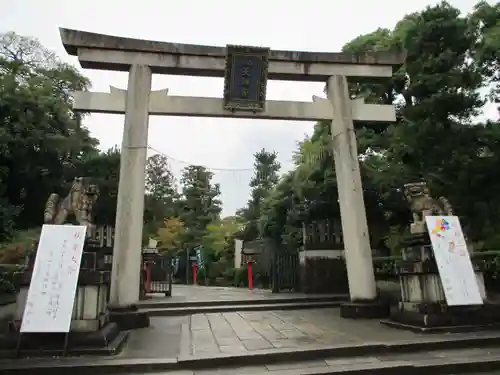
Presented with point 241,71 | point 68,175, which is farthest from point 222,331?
point 68,175

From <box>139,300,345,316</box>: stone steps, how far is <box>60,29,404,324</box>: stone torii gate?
71.5 inches

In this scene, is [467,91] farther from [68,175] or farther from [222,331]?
[68,175]

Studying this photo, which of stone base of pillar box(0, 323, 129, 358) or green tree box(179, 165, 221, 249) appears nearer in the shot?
stone base of pillar box(0, 323, 129, 358)

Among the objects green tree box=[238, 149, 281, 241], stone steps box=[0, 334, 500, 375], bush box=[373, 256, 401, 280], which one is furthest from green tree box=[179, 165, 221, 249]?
stone steps box=[0, 334, 500, 375]

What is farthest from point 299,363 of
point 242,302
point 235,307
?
point 242,302

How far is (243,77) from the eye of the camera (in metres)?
8.24

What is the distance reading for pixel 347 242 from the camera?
7.86 m

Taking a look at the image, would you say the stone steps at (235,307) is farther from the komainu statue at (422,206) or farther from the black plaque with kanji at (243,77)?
the black plaque with kanji at (243,77)

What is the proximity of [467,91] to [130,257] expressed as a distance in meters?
8.74

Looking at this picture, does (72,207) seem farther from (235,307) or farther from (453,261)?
(453,261)

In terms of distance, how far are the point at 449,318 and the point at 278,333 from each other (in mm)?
2621

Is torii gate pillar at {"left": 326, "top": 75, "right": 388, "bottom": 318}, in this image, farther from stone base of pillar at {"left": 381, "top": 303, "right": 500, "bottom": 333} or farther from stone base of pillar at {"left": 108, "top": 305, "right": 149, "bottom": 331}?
stone base of pillar at {"left": 108, "top": 305, "right": 149, "bottom": 331}

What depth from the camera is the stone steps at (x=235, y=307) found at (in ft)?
28.2

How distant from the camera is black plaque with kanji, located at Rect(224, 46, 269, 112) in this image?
8.20 metres
